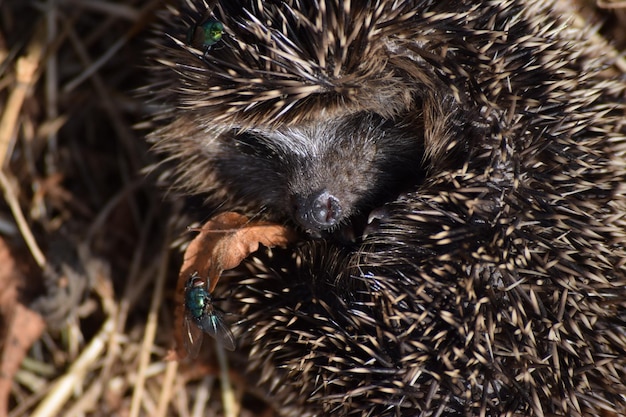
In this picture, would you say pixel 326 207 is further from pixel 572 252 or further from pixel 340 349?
pixel 572 252

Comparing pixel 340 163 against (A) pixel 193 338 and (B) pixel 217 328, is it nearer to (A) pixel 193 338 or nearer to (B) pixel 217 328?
(B) pixel 217 328

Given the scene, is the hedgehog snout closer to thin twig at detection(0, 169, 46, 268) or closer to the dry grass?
the dry grass

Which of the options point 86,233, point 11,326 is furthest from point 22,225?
point 11,326

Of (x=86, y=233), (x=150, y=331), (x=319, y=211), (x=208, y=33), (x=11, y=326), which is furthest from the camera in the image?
(x=86, y=233)

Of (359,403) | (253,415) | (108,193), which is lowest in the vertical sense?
(253,415)

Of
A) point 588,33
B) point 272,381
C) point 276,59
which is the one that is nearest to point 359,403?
point 272,381

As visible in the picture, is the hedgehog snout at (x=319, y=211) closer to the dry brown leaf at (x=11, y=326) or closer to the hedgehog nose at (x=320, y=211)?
the hedgehog nose at (x=320, y=211)
